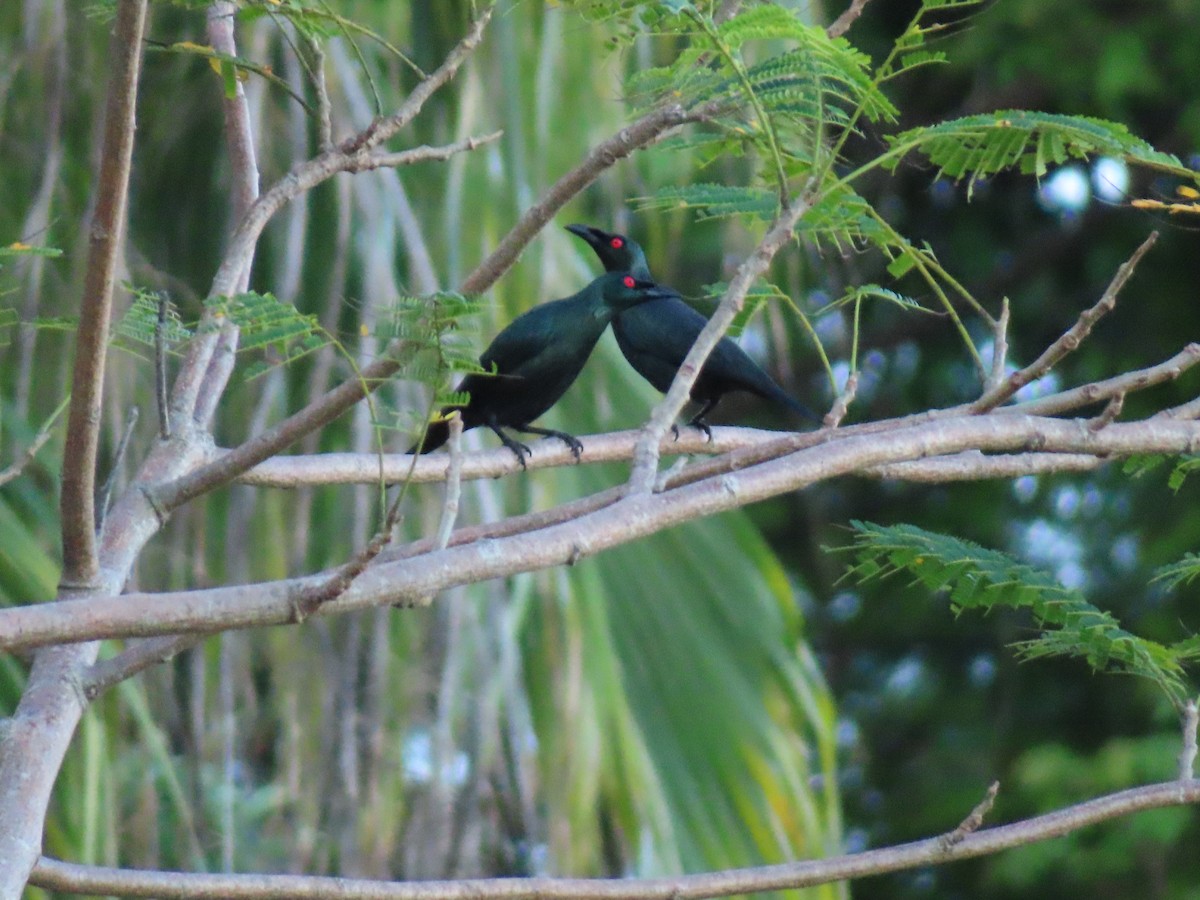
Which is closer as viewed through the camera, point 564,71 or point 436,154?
point 436,154

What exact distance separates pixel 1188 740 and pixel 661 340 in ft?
8.92

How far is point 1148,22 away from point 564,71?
4.54 m

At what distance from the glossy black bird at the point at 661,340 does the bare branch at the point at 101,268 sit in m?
2.94

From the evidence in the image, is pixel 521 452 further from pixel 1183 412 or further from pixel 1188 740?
pixel 1188 740

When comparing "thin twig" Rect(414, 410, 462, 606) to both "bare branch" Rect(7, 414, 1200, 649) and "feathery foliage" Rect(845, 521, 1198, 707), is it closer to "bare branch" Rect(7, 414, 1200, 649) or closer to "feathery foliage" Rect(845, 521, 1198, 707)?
"bare branch" Rect(7, 414, 1200, 649)

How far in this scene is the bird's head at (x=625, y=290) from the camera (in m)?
3.79

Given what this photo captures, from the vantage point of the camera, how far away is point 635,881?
1.96 metres

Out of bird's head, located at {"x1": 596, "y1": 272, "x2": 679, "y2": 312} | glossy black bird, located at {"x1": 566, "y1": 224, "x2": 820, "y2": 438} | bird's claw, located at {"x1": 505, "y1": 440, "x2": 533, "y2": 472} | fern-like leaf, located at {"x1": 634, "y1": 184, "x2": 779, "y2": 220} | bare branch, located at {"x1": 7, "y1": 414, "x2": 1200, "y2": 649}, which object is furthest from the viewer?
glossy black bird, located at {"x1": 566, "y1": 224, "x2": 820, "y2": 438}

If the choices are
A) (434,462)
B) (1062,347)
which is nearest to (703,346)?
(1062,347)

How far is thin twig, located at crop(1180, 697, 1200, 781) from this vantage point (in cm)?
198

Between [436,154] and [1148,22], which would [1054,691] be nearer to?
[1148,22]

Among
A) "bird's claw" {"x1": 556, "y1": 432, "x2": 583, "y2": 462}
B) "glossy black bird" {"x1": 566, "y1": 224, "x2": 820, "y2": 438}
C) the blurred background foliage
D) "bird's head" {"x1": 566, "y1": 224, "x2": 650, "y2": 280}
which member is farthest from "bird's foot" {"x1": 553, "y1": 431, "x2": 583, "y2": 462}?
"bird's head" {"x1": 566, "y1": 224, "x2": 650, "y2": 280}

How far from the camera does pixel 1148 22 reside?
800cm

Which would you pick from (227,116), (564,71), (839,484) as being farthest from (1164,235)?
(227,116)
